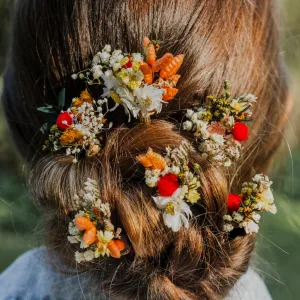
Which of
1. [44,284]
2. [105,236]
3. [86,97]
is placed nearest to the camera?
[105,236]

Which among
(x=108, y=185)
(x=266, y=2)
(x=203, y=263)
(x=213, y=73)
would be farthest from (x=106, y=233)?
(x=266, y=2)

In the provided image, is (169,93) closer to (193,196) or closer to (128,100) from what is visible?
(128,100)

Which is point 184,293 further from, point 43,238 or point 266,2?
point 266,2

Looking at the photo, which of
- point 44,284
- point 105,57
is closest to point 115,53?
point 105,57

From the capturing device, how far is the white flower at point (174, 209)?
0.88 meters

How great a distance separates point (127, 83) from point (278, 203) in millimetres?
920

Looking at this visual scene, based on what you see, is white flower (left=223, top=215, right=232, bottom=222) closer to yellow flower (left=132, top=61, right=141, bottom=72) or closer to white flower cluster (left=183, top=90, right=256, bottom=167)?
white flower cluster (left=183, top=90, right=256, bottom=167)

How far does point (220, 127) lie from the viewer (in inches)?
37.2

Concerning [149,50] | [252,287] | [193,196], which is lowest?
[252,287]

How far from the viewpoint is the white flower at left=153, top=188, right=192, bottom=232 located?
0.88 metres

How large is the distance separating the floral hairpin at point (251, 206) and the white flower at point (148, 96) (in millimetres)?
233

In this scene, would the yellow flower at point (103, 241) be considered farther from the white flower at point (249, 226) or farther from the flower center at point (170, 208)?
the white flower at point (249, 226)

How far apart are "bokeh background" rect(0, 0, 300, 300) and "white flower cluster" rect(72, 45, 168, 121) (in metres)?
0.40

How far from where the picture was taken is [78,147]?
961 mm
